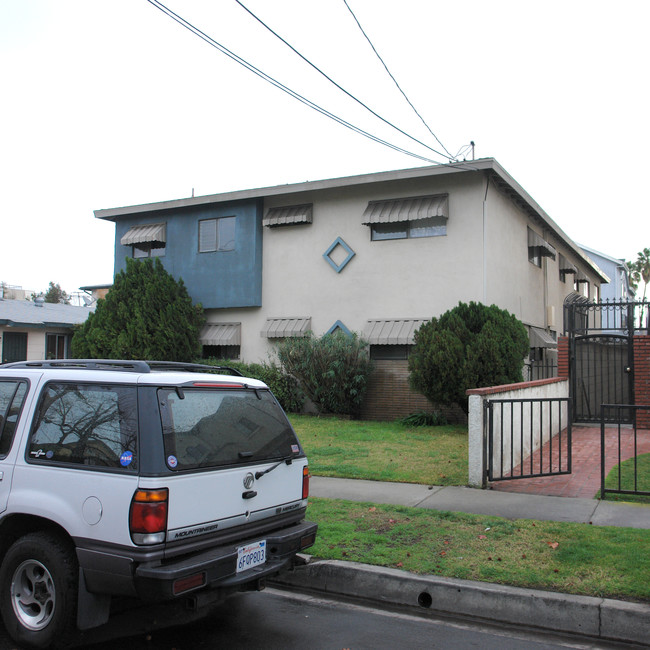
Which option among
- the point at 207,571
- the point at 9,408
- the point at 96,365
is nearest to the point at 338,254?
the point at 96,365

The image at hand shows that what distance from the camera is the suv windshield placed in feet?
13.1

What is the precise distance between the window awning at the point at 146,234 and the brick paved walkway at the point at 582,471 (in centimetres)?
1303

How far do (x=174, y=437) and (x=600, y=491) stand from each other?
19.5 ft

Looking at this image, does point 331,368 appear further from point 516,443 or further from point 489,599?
point 489,599

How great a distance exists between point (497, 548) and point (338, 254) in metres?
12.3

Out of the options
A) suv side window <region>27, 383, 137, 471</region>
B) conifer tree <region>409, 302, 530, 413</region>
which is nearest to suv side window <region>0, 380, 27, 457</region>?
suv side window <region>27, 383, 137, 471</region>

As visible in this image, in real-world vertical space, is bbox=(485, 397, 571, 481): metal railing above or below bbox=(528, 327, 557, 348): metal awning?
below

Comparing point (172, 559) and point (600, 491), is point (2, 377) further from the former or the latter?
point (600, 491)

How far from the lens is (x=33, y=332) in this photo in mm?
25062

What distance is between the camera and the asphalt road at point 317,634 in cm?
422

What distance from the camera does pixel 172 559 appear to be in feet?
12.4

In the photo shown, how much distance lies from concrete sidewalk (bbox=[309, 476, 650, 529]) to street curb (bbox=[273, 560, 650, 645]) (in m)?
2.16

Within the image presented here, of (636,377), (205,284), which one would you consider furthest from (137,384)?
(205,284)

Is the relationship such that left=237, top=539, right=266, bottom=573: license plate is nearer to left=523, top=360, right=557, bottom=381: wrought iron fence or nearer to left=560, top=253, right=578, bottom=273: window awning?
left=523, top=360, right=557, bottom=381: wrought iron fence
